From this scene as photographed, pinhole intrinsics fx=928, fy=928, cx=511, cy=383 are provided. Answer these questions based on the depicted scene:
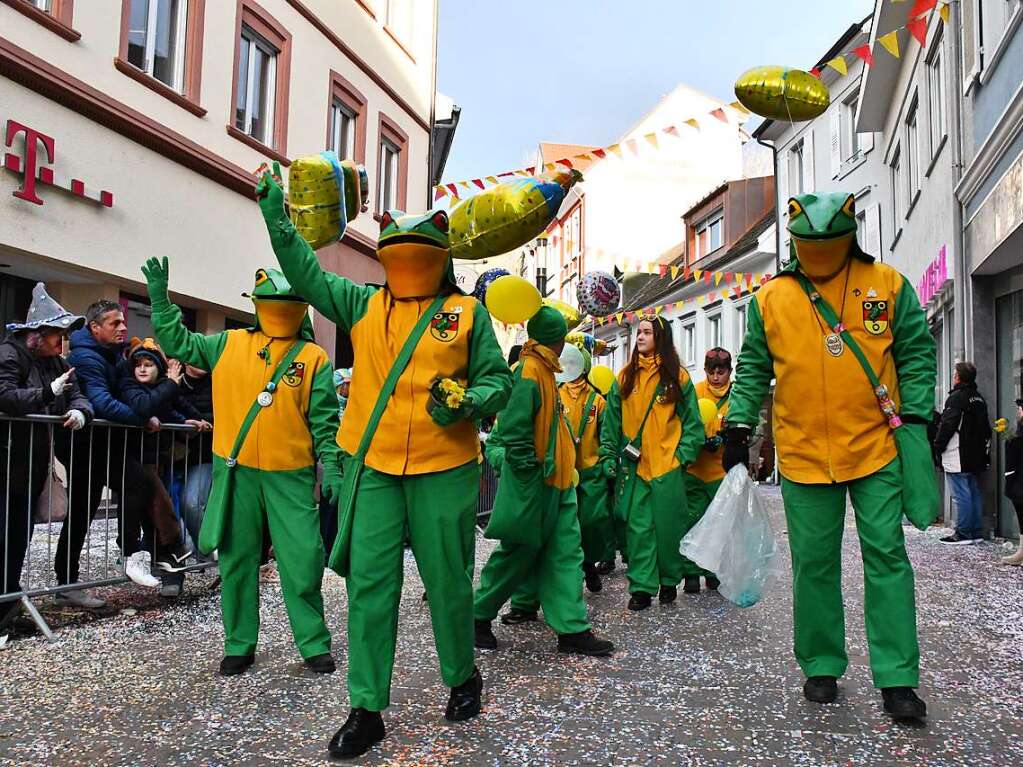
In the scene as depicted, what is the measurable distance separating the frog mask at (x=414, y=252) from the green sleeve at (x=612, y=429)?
2.99 metres

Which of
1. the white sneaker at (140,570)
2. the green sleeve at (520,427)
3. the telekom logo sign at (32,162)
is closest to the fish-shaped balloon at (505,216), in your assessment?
the green sleeve at (520,427)

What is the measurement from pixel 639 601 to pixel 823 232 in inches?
112

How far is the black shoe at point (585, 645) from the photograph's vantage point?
4590 mm

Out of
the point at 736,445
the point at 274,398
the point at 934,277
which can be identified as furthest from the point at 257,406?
the point at 934,277

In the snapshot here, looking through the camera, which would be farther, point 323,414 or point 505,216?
point 323,414

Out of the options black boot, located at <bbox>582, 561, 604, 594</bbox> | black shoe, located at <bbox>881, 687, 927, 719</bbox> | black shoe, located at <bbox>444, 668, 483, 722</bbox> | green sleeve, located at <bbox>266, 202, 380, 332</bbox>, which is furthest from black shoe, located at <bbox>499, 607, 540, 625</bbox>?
green sleeve, located at <bbox>266, 202, 380, 332</bbox>

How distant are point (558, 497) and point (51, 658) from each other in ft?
8.76

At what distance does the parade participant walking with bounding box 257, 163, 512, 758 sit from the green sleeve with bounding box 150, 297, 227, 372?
141cm

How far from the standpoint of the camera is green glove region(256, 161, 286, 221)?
3.30 m

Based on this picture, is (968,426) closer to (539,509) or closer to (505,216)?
(539,509)

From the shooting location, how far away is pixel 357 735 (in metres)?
3.22

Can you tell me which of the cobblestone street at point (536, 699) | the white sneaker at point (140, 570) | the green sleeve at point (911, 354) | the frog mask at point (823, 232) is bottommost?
the cobblestone street at point (536, 699)

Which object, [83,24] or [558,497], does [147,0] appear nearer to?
[83,24]

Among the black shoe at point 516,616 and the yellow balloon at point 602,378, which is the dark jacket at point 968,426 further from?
the black shoe at point 516,616
